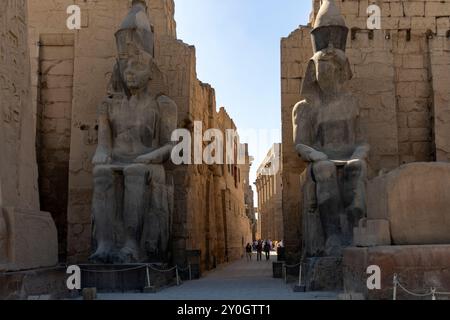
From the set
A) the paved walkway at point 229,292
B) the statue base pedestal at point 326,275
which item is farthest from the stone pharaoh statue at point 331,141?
the paved walkway at point 229,292

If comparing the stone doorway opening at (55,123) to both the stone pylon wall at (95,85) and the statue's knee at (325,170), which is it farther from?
the statue's knee at (325,170)

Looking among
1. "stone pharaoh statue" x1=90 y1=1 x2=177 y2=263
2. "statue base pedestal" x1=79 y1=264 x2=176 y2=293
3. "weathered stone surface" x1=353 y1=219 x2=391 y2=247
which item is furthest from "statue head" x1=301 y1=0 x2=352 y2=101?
"statue base pedestal" x1=79 y1=264 x2=176 y2=293

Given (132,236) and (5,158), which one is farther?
(132,236)

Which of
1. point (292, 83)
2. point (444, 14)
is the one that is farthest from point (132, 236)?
point (444, 14)

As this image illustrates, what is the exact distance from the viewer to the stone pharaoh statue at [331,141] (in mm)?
6934

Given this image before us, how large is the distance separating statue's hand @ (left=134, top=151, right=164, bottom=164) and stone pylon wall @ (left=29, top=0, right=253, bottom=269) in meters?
1.57

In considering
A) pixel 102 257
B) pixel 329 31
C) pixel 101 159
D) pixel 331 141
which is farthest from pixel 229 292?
pixel 329 31

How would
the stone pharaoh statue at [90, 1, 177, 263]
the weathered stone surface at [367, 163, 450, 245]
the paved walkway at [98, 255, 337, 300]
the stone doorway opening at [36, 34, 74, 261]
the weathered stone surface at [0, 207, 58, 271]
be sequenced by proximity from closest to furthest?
the weathered stone surface at [0, 207, 58, 271] → the weathered stone surface at [367, 163, 450, 245] → the paved walkway at [98, 255, 337, 300] → the stone pharaoh statue at [90, 1, 177, 263] → the stone doorway opening at [36, 34, 74, 261]

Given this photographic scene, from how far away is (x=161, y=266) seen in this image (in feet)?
23.3

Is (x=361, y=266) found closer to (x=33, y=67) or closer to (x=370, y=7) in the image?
(x=370, y=7)

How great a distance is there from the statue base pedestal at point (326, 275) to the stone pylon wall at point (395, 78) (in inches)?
101

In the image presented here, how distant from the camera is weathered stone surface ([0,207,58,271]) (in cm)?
484

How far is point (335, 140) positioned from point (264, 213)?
2377 cm

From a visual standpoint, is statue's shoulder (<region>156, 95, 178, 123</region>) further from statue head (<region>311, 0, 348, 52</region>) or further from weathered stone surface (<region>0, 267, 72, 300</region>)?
weathered stone surface (<region>0, 267, 72, 300</region>)
